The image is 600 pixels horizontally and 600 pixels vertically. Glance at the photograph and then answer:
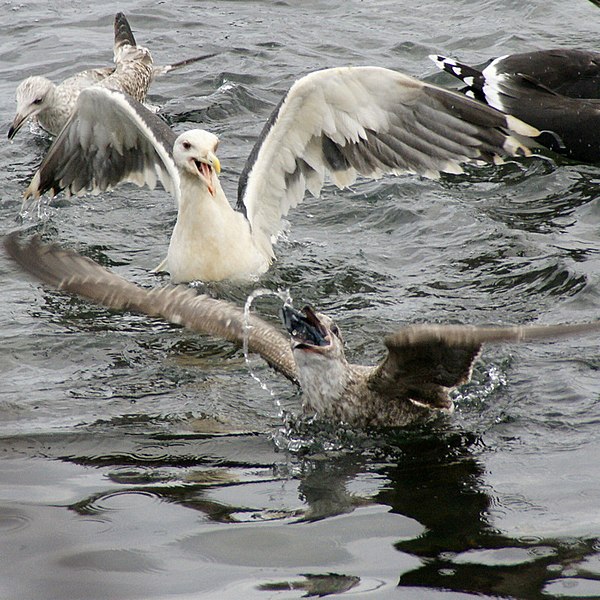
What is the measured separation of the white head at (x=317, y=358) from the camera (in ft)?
17.8

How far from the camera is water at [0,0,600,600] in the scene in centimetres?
425

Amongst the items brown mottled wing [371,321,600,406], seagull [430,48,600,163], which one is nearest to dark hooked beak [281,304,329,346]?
brown mottled wing [371,321,600,406]

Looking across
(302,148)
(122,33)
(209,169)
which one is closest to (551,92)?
(302,148)

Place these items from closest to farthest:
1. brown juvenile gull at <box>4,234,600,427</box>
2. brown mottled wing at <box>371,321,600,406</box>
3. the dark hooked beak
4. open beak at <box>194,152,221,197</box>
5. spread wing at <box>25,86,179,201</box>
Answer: brown mottled wing at <box>371,321,600,406</box> < brown juvenile gull at <box>4,234,600,427</box> < the dark hooked beak < open beak at <box>194,152,221,197</box> < spread wing at <box>25,86,179,201</box>

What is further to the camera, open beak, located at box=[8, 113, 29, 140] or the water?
open beak, located at box=[8, 113, 29, 140]

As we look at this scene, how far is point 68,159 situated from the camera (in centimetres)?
901

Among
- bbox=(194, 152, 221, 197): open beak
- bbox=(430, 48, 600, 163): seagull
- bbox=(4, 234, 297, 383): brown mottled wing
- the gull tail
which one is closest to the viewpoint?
bbox=(4, 234, 297, 383): brown mottled wing

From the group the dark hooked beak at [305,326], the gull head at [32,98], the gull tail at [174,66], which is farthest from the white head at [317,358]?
the gull tail at [174,66]

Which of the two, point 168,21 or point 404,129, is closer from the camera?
point 404,129

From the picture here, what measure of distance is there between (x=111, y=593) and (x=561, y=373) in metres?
2.83

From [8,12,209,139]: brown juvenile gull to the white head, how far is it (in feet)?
16.2

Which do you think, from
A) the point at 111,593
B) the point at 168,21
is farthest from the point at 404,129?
the point at 168,21

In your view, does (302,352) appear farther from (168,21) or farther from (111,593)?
(168,21)

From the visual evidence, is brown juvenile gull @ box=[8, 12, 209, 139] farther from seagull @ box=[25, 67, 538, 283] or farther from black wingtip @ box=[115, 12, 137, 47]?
seagull @ box=[25, 67, 538, 283]
